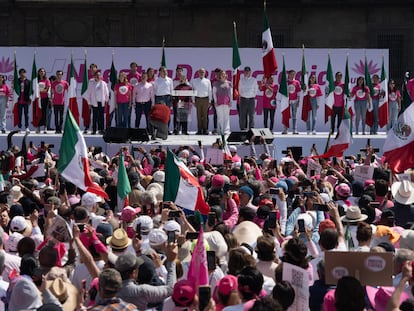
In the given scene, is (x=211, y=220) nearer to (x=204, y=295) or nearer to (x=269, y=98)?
(x=204, y=295)

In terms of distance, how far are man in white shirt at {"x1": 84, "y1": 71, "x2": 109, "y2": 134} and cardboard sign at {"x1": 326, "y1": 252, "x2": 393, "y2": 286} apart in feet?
57.2

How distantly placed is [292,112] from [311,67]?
70.7 inches

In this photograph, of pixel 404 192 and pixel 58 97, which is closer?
pixel 404 192

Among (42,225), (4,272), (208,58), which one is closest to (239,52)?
(208,58)

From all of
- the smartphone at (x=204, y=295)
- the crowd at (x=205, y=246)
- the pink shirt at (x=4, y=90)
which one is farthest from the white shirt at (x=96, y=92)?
the smartphone at (x=204, y=295)

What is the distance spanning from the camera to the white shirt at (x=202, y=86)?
2406 cm

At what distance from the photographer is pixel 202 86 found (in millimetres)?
24047

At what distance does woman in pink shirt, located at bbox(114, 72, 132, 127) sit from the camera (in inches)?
937

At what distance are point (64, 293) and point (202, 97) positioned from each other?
16907mm

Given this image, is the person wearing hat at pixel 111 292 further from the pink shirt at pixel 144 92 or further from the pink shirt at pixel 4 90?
the pink shirt at pixel 4 90

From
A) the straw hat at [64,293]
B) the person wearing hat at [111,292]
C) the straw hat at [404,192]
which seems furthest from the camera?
the straw hat at [404,192]

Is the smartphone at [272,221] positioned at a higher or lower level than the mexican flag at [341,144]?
lower

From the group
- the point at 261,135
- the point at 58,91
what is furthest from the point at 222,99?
the point at 58,91

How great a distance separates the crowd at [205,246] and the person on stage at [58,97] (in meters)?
11.1
